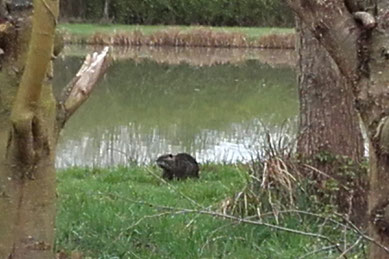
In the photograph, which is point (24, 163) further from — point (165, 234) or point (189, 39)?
point (189, 39)

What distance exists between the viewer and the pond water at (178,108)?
10039mm

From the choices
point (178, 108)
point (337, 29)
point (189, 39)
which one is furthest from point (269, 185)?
point (189, 39)

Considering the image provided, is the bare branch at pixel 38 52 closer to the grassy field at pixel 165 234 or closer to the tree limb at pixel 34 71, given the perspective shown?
the tree limb at pixel 34 71

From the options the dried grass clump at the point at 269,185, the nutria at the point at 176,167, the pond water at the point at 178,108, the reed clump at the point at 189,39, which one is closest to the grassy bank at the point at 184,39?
the reed clump at the point at 189,39

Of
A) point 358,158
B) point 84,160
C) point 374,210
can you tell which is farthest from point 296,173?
point 84,160

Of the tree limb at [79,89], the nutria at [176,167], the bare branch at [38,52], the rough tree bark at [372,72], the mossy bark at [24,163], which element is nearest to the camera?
the rough tree bark at [372,72]

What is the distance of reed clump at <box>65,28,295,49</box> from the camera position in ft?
88.3

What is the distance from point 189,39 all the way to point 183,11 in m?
9.99

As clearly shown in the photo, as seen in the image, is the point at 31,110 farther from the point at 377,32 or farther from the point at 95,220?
A: the point at 95,220

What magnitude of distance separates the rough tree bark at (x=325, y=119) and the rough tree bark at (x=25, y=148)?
2179 mm

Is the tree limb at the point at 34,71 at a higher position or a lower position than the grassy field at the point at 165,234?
higher

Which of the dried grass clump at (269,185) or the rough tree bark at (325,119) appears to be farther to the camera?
the rough tree bark at (325,119)

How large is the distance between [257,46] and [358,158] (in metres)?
22.4

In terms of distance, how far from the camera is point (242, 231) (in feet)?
15.7
